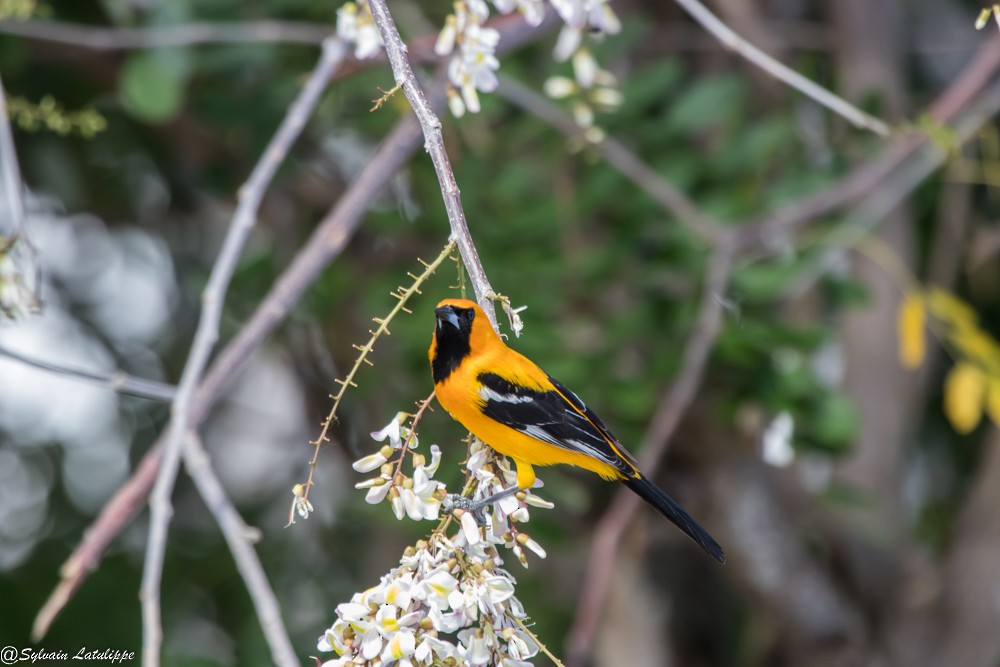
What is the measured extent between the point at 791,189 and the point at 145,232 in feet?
10.1

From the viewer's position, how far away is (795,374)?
365 cm

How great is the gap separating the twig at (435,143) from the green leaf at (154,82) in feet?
5.89

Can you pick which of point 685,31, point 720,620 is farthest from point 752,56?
point 720,620

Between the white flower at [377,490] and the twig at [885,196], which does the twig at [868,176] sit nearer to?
the twig at [885,196]

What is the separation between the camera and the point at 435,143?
1.61m

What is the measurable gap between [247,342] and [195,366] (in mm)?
163

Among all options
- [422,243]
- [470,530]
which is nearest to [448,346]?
[470,530]

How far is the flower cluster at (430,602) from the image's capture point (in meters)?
1.61

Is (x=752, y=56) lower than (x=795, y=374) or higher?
lower

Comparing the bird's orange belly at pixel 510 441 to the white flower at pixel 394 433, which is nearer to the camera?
the white flower at pixel 394 433

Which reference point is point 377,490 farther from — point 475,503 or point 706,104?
point 706,104

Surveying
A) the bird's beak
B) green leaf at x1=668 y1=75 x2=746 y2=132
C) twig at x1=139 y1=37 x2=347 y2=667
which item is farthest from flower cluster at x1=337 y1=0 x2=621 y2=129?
green leaf at x1=668 y1=75 x2=746 y2=132

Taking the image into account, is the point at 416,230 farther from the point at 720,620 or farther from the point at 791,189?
the point at 720,620

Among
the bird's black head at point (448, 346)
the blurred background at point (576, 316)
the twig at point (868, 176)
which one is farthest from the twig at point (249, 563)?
the twig at point (868, 176)
